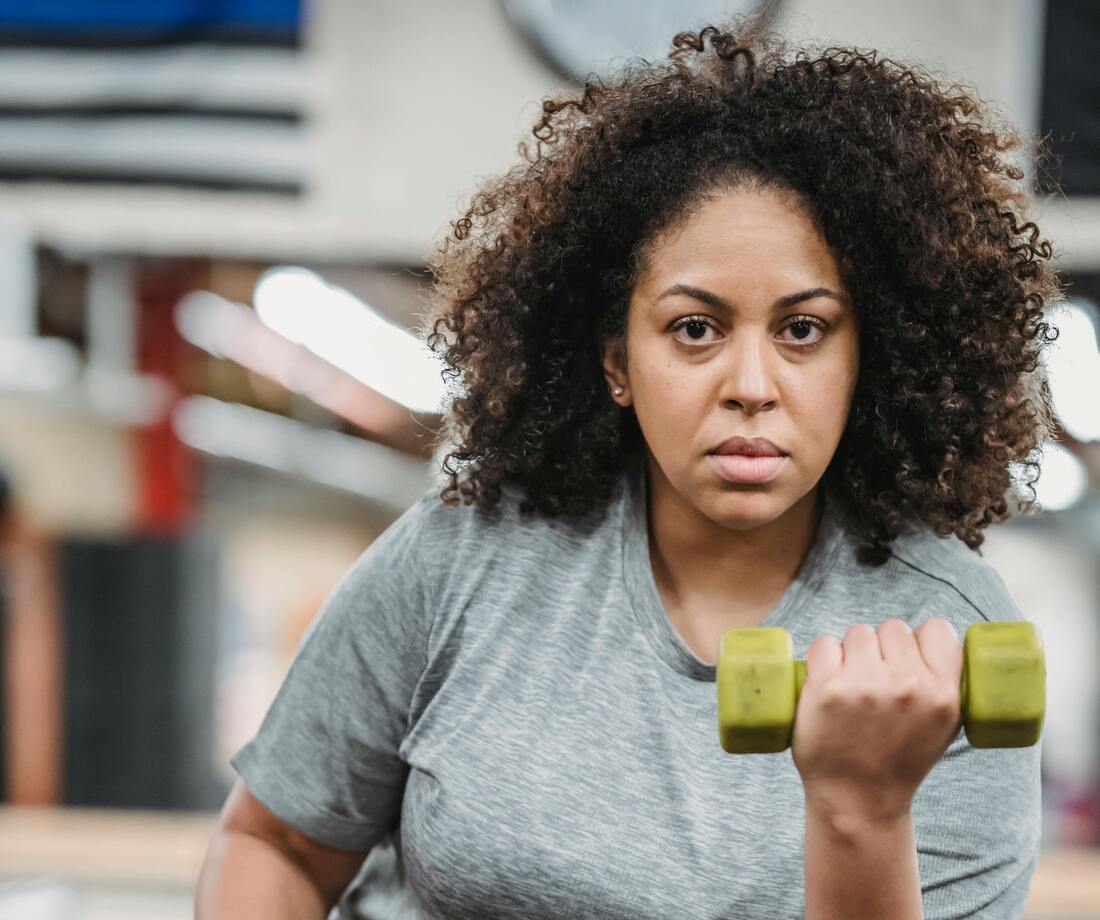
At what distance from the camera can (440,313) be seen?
134 centimetres

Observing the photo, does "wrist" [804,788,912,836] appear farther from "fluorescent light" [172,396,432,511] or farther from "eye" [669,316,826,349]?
"fluorescent light" [172,396,432,511]

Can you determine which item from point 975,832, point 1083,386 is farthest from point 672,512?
point 1083,386

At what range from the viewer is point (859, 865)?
835mm

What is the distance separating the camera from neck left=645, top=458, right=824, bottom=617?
1136 mm

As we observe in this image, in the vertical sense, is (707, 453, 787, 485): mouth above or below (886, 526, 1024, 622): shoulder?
above

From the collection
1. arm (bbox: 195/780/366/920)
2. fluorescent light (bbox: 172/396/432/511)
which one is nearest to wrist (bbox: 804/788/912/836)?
arm (bbox: 195/780/366/920)

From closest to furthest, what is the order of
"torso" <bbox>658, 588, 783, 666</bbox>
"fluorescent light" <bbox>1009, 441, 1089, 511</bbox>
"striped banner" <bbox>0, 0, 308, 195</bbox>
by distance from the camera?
"torso" <bbox>658, 588, 783, 666</bbox>
"striped banner" <bbox>0, 0, 308, 195</bbox>
"fluorescent light" <bbox>1009, 441, 1089, 511</bbox>

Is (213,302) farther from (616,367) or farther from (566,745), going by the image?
(566,745)

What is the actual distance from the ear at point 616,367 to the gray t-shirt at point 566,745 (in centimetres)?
10

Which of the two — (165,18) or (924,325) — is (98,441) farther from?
(924,325)

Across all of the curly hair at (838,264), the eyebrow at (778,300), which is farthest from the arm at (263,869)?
the eyebrow at (778,300)

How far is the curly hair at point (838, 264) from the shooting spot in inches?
42.2

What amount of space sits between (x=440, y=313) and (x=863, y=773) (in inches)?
28.2

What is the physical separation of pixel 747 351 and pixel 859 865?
0.41 meters
